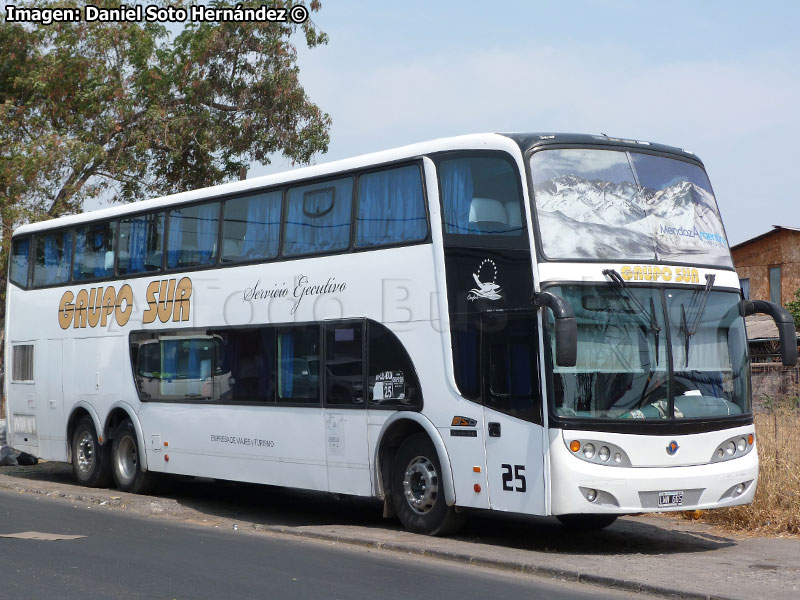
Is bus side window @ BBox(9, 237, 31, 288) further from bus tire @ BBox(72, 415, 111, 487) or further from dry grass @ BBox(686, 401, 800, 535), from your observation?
dry grass @ BBox(686, 401, 800, 535)

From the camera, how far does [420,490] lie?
40.5 feet

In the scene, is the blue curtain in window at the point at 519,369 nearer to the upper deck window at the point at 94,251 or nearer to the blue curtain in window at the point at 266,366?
the blue curtain in window at the point at 266,366

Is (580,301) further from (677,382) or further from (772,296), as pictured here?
(772,296)

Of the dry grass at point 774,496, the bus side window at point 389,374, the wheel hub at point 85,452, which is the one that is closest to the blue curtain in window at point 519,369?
the bus side window at point 389,374

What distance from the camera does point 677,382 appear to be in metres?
11.0

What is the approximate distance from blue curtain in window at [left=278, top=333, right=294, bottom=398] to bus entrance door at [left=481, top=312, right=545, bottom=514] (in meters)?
3.24

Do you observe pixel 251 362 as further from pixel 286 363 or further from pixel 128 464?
pixel 128 464

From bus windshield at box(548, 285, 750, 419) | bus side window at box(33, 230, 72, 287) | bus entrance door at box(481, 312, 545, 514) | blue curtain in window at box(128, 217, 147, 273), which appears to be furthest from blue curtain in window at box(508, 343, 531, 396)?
bus side window at box(33, 230, 72, 287)

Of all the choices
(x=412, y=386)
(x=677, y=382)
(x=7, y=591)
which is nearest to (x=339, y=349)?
(x=412, y=386)

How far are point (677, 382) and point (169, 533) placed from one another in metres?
5.62

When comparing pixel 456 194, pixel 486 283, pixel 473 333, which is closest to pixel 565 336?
pixel 486 283

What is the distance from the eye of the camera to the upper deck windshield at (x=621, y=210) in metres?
11.1

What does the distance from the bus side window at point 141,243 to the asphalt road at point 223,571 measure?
481 cm

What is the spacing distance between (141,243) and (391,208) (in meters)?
5.60
